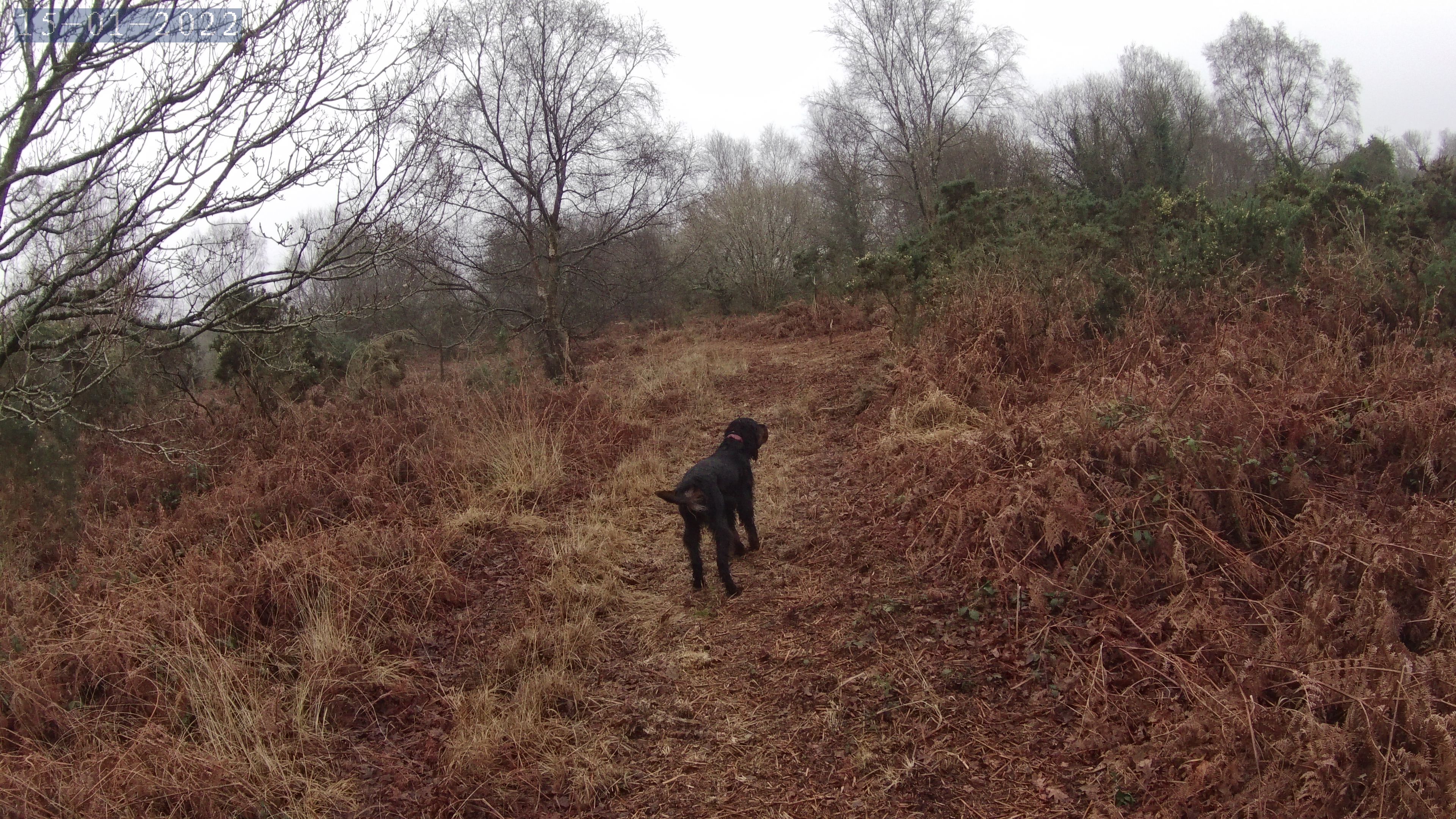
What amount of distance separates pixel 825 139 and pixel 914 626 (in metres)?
24.1

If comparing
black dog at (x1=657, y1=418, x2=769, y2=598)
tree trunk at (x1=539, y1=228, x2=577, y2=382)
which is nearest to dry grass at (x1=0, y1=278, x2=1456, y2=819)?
black dog at (x1=657, y1=418, x2=769, y2=598)

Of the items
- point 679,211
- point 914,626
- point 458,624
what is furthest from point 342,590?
point 679,211

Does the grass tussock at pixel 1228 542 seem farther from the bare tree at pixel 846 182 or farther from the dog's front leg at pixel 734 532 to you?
the bare tree at pixel 846 182

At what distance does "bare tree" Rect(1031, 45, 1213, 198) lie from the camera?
17234 millimetres

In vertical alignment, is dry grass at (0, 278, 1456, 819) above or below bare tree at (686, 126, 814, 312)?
below

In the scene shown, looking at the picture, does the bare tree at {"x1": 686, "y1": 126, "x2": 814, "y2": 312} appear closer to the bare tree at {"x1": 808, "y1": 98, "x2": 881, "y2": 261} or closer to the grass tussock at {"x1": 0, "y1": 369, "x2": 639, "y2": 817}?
the bare tree at {"x1": 808, "y1": 98, "x2": 881, "y2": 261}

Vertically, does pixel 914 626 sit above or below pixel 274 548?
below

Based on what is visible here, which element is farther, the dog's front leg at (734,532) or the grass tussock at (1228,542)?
the dog's front leg at (734,532)

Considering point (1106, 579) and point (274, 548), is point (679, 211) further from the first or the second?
point (1106, 579)

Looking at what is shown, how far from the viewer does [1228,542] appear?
3629 mm

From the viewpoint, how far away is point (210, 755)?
10.0 feet

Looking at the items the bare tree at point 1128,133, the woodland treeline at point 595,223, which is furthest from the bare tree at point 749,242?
the bare tree at point 1128,133

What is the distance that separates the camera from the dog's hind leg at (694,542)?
14.4 ft

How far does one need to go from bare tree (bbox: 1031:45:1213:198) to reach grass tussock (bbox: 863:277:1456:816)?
10.6 m
